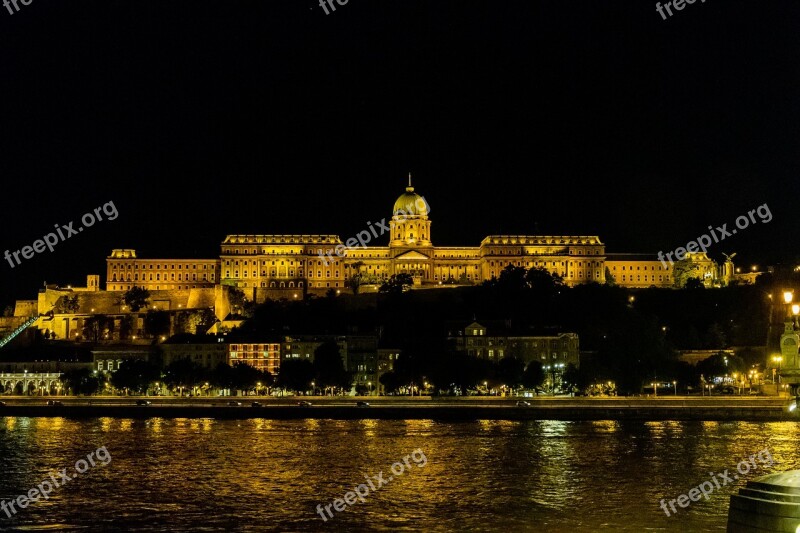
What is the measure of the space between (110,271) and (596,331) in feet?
162

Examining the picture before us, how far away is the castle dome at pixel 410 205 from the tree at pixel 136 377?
1760 inches

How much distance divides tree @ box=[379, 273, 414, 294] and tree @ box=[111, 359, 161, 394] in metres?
25.9

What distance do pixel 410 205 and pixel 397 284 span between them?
708 inches

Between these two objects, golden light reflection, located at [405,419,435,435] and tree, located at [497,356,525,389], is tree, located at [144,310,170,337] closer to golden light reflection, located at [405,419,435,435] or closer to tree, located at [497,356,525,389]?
tree, located at [497,356,525,389]

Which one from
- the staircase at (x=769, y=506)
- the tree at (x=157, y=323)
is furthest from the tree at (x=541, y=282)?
the staircase at (x=769, y=506)

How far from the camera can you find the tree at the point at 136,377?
65.6 m

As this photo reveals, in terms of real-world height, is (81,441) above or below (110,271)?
below

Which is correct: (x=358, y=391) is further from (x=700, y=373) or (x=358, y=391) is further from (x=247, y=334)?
(x=700, y=373)

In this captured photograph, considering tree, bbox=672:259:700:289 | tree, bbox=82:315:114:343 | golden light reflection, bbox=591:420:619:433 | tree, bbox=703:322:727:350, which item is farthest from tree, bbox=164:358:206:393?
tree, bbox=672:259:700:289

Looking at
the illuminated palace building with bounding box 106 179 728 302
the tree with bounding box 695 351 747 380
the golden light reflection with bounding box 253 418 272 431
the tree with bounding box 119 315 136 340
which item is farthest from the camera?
the illuminated palace building with bounding box 106 179 728 302

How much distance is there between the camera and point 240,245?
100000 millimetres

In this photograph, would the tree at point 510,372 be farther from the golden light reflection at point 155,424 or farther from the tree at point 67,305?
the tree at point 67,305

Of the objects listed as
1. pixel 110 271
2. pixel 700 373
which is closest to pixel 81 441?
pixel 700 373

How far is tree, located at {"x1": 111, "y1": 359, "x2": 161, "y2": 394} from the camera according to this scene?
6556cm
